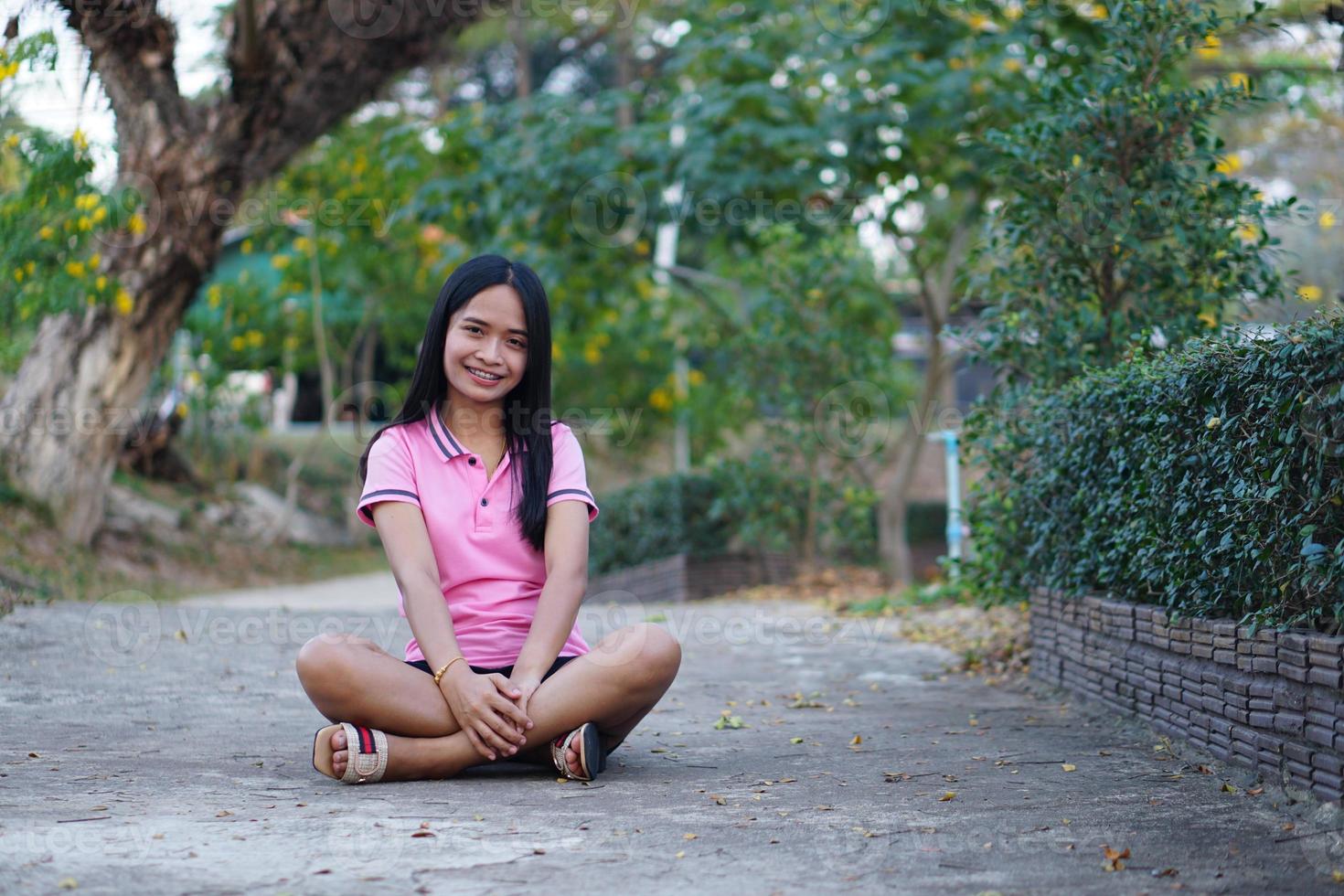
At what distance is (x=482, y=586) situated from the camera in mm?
3736

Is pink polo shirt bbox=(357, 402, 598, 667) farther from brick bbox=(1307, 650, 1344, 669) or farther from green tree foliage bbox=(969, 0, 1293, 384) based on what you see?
green tree foliage bbox=(969, 0, 1293, 384)

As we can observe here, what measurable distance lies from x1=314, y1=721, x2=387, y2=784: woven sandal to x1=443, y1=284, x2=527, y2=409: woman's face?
965 millimetres

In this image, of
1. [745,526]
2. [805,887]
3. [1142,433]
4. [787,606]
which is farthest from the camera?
[745,526]

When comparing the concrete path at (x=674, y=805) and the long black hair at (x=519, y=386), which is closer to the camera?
the concrete path at (x=674, y=805)

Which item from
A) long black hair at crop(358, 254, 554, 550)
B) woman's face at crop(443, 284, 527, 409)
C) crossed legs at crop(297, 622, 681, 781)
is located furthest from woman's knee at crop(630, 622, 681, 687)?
woman's face at crop(443, 284, 527, 409)

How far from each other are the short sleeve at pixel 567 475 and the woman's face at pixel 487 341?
0.23 meters

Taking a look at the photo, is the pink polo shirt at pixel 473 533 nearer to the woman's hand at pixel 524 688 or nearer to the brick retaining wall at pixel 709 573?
the woman's hand at pixel 524 688

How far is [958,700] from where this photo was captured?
537 cm

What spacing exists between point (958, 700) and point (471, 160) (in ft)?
27.8

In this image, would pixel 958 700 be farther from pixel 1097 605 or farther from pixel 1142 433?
pixel 1142 433

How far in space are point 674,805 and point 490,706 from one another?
0.52 metres

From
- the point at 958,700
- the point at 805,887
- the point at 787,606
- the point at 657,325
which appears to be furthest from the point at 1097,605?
the point at 657,325

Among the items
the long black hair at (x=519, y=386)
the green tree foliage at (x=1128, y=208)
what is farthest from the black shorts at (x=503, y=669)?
the green tree foliage at (x=1128, y=208)

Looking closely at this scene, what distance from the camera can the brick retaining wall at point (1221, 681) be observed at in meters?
3.10
